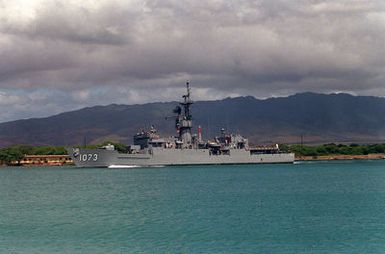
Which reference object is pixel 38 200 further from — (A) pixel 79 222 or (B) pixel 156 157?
(B) pixel 156 157

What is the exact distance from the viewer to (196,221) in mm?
43094

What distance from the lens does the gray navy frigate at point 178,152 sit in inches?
5037

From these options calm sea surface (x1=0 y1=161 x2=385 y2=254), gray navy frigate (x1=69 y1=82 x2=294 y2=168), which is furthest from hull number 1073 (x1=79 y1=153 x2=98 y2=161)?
calm sea surface (x1=0 y1=161 x2=385 y2=254)

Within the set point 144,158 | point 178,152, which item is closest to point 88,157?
point 144,158

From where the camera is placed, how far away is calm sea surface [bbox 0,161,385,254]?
3453 centimetres

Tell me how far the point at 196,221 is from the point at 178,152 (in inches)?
3463

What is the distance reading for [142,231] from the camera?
39.2 m

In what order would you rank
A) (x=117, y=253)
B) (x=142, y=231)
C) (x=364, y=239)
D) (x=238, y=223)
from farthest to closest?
(x=238, y=223), (x=142, y=231), (x=364, y=239), (x=117, y=253)

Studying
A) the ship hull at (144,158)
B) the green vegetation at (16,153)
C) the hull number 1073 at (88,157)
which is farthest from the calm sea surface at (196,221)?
the green vegetation at (16,153)

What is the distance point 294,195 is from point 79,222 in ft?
79.5

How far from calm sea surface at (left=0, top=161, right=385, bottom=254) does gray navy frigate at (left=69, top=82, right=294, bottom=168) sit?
5766 centimetres

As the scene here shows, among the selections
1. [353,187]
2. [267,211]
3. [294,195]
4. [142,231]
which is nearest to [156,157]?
[353,187]

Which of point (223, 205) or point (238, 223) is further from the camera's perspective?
point (223, 205)

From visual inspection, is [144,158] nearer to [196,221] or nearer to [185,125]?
[185,125]
